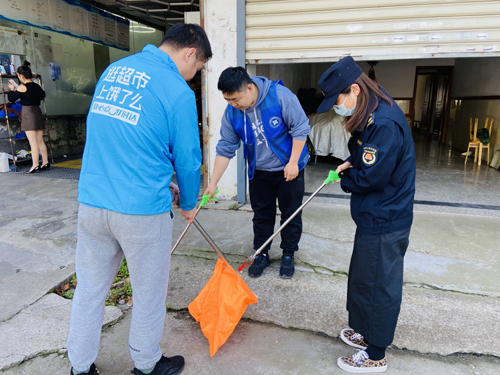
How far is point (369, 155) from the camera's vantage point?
1786 millimetres

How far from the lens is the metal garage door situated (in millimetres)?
3842

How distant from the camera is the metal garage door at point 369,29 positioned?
3.84m

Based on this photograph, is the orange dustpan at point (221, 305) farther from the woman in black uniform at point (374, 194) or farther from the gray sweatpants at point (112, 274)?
the woman in black uniform at point (374, 194)

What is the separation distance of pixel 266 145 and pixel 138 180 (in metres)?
1.42

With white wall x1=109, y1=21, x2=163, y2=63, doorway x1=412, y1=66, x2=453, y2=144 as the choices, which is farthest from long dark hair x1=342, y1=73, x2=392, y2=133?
doorway x1=412, y1=66, x2=453, y2=144

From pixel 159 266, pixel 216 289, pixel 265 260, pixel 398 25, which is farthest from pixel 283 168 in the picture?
pixel 398 25

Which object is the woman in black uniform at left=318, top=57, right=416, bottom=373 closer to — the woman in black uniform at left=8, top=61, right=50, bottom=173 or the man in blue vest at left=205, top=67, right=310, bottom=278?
the man in blue vest at left=205, top=67, right=310, bottom=278

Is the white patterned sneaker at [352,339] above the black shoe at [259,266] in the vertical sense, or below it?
below

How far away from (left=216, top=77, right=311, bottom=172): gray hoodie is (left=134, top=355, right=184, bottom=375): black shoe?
1.57 meters

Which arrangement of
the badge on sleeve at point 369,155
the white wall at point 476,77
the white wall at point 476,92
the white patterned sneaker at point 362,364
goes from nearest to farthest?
the badge on sleeve at point 369,155
the white patterned sneaker at point 362,364
the white wall at point 476,92
the white wall at point 476,77

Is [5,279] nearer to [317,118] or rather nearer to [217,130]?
[217,130]

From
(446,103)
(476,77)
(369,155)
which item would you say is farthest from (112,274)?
(446,103)

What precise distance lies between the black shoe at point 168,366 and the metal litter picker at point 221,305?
0.65 feet

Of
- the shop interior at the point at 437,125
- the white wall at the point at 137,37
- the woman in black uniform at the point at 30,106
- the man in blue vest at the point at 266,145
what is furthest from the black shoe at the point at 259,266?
the white wall at the point at 137,37
